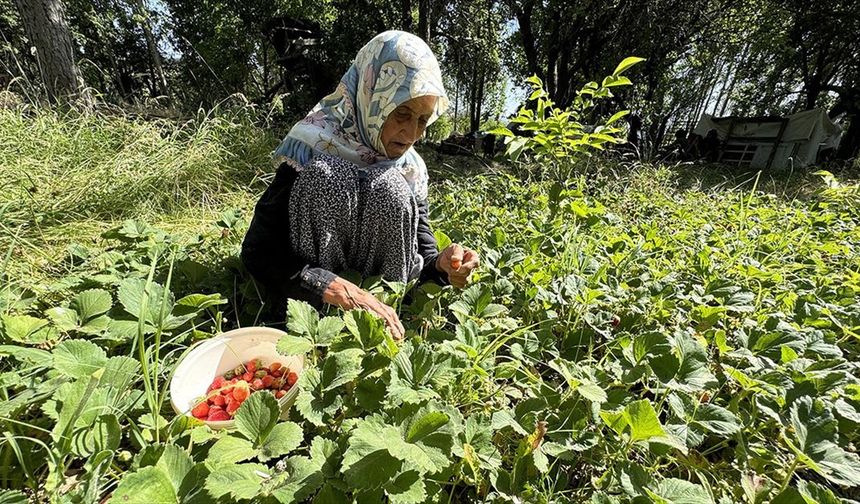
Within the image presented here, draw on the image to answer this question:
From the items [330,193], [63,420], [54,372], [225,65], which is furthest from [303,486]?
[225,65]

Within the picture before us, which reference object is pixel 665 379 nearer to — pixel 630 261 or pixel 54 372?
pixel 630 261

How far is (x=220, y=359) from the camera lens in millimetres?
1111

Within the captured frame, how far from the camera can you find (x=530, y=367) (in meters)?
1.15

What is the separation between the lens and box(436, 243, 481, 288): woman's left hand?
143 centimetres

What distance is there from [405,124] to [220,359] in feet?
3.15

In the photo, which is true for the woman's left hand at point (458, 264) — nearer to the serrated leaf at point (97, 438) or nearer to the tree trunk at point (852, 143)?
the serrated leaf at point (97, 438)

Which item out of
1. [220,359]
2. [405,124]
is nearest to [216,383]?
[220,359]

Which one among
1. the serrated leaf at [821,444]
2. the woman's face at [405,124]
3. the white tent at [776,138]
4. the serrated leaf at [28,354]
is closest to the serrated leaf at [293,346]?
the serrated leaf at [28,354]

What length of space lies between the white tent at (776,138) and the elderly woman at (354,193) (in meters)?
11.7

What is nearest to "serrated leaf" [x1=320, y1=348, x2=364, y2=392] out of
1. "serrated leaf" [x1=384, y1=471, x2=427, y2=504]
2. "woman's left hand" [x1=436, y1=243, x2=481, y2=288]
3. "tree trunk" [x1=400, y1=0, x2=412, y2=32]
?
"serrated leaf" [x1=384, y1=471, x2=427, y2=504]

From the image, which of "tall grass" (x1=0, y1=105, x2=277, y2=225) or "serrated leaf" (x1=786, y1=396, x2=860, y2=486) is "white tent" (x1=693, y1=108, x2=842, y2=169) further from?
"tall grass" (x1=0, y1=105, x2=277, y2=225)

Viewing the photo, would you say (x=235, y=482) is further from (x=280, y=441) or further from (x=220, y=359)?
(x=220, y=359)

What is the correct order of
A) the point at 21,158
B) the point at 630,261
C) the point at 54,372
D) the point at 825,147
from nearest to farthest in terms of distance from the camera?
1. the point at 54,372
2. the point at 630,261
3. the point at 21,158
4. the point at 825,147

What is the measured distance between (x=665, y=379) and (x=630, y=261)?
0.81 meters
